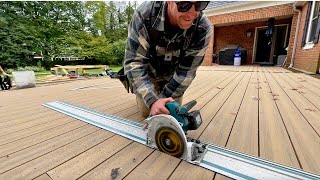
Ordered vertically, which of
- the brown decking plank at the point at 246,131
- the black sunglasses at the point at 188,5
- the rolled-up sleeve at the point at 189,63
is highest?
the black sunglasses at the point at 188,5

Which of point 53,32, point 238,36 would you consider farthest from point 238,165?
point 53,32

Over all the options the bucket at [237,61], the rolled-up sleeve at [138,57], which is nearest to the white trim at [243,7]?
the bucket at [237,61]

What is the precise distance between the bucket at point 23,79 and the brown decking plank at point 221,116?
3342mm

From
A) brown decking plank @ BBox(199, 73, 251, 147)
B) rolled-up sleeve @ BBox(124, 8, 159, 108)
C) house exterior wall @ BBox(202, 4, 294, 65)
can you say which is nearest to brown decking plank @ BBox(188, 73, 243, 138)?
brown decking plank @ BBox(199, 73, 251, 147)

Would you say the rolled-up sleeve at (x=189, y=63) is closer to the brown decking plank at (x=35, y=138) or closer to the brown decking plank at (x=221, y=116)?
the brown decking plank at (x=221, y=116)

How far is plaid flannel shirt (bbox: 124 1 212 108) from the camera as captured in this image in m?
1.10

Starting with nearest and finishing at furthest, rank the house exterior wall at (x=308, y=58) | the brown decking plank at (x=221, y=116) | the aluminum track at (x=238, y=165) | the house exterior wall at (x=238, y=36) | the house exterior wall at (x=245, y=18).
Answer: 1. the aluminum track at (x=238, y=165)
2. the brown decking plank at (x=221, y=116)
3. the house exterior wall at (x=308, y=58)
4. the house exterior wall at (x=245, y=18)
5. the house exterior wall at (x=238, y=36)

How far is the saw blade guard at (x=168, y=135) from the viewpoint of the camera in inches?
35.2

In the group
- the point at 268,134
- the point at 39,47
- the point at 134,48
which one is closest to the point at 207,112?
the point at 268,134

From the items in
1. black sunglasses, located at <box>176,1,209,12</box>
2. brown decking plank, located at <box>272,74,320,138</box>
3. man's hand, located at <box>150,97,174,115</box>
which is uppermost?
black sunglasses, located at <box>176,1,209,12</box>

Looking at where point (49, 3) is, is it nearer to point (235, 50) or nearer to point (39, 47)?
point (39, 47)

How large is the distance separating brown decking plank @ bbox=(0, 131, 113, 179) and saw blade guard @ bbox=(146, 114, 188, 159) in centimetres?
39

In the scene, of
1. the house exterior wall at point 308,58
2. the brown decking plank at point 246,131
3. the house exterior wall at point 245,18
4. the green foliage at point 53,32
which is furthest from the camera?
the green foliage at point 53,32

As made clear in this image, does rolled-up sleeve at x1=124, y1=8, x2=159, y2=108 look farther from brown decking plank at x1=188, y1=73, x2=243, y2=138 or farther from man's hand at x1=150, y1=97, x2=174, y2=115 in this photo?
brown decking plank at x1=188, y1=73, x2=243, y2=138
